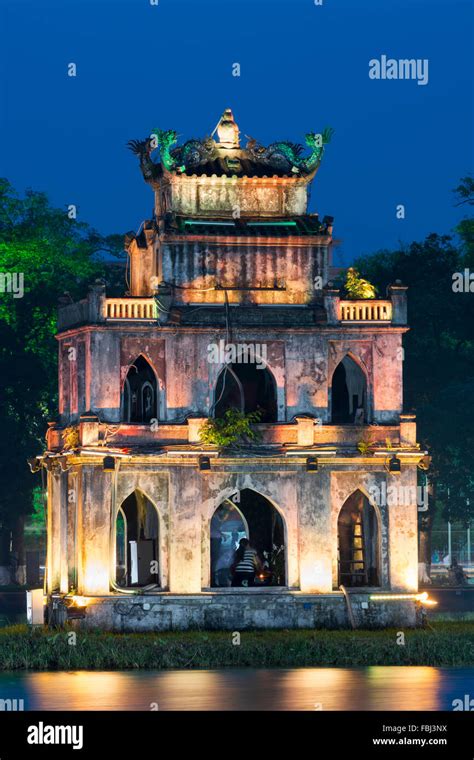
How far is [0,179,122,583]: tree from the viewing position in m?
73.4

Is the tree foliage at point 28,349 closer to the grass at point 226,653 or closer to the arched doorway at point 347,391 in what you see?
the arched doorway at point 347,391

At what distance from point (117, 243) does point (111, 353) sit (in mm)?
41271

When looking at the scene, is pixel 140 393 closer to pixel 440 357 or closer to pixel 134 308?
pixel 134 308

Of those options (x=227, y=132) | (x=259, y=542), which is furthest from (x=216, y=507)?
(x=227, y=132)

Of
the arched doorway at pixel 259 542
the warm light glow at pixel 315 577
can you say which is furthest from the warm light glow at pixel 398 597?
the arched doorway at pixel 259 542

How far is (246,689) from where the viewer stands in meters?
36.8

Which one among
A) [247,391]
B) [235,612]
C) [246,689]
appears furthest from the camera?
[247,391]

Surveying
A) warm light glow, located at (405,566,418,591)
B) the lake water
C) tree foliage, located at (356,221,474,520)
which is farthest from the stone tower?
tree foliage, located at (356,221,474,520)

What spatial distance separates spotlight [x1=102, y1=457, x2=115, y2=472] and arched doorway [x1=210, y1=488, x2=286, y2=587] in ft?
10.0

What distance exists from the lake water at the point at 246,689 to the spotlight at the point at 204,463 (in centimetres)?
851

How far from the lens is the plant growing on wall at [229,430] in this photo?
49.2 m

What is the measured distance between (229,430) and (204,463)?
97cm

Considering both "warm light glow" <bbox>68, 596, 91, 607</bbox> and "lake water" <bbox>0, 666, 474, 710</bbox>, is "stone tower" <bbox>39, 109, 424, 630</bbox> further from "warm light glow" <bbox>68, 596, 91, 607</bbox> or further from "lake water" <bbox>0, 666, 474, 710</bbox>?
"lake water" <bbox>0, 666, 474, 710</bbox>
